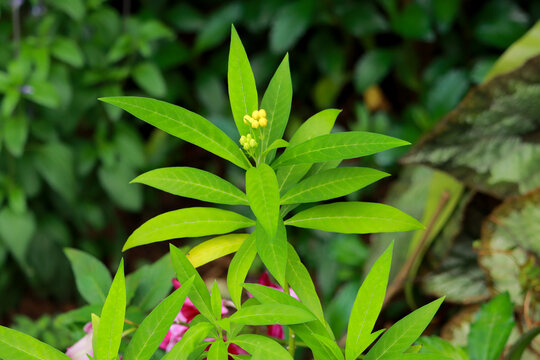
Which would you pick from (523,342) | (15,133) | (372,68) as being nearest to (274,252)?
(523,342)

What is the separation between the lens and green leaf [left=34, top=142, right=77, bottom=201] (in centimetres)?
151

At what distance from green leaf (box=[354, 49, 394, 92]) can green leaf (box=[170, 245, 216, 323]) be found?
Result: 1.36 meters

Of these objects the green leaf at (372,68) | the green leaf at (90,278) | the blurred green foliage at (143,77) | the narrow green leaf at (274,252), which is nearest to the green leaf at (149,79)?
the blurred green foliage at (143,77)

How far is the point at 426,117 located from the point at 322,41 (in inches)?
17.0

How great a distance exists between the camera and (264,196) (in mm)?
401

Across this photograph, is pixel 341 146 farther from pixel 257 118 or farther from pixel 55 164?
pixel 55 164

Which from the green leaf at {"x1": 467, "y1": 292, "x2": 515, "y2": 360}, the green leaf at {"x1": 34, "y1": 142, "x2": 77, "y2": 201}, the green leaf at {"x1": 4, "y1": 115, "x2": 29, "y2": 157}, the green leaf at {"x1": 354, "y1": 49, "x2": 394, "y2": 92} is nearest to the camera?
the green leaf at {"x1": 467, "y1": 292, "x2": 515, "y2": 360}

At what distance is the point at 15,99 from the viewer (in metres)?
1.35

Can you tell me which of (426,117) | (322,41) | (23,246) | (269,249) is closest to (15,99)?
(23,246)

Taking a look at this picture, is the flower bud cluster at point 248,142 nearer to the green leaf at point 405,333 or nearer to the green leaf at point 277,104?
the green leaf at point 277,104

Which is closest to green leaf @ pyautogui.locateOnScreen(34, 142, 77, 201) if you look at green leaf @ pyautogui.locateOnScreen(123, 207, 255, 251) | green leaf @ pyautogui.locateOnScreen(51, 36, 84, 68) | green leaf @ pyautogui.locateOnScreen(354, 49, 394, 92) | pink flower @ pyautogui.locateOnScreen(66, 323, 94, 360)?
green leaf @ pyautogui.locateOnScreen(51, 36, 84, 68)

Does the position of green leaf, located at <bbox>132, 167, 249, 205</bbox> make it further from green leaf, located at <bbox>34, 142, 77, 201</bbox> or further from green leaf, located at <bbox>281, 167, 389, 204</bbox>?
green leaf, located at <bbox>34, 142, 77, 201</bbox>

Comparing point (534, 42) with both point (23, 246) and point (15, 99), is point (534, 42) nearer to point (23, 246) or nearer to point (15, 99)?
point (15, 99)

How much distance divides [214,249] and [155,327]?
0.33ft
